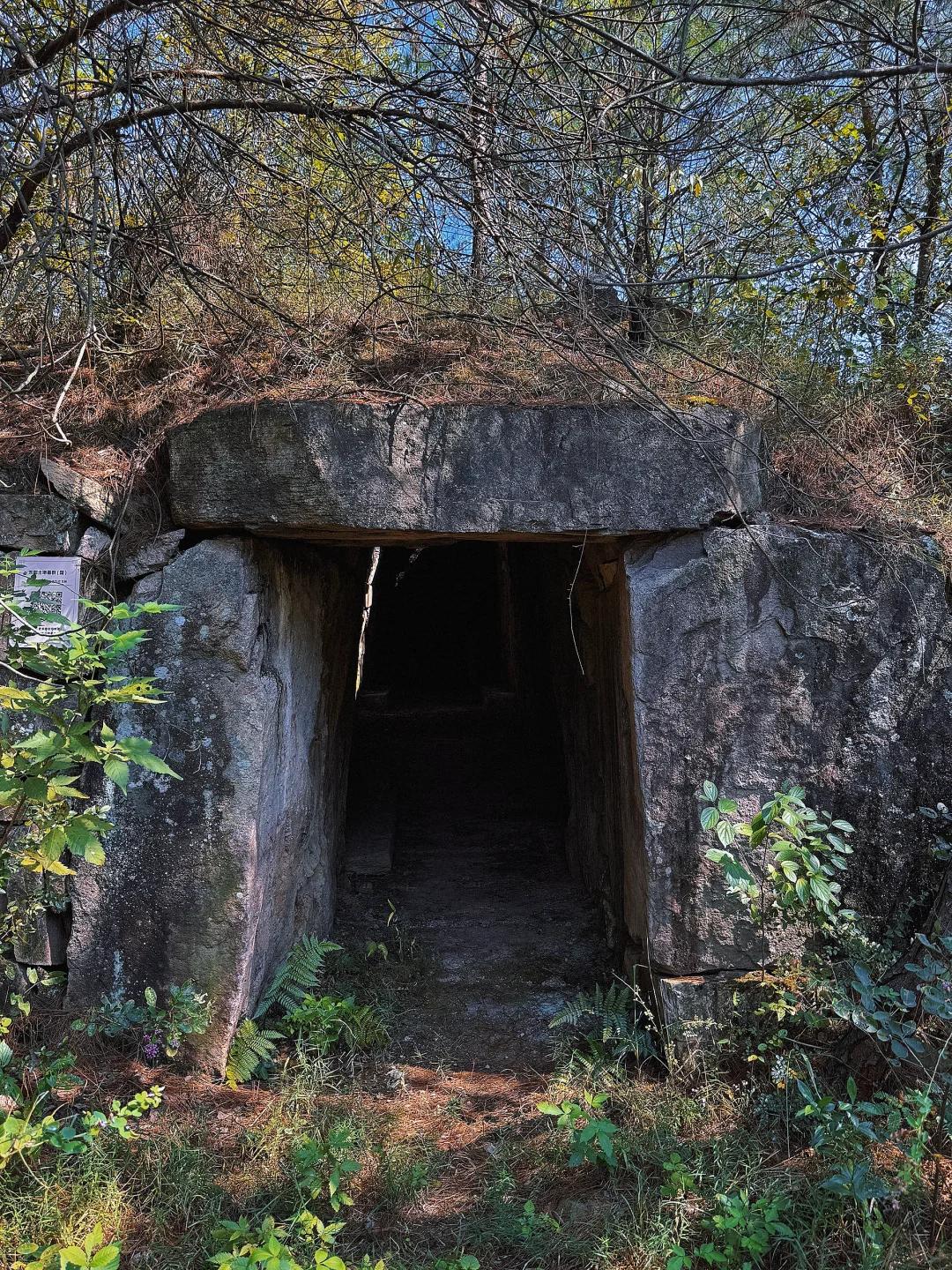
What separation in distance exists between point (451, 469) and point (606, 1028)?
2.09 meters

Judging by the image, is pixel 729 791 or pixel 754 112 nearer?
pixel 729 791

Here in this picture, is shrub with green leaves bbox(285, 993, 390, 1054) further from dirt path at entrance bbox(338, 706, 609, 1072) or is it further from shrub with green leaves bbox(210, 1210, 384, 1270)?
shrub with green leaves bbox(210, 1210, 384, 1270)

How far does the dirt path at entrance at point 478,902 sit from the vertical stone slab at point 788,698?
845mm

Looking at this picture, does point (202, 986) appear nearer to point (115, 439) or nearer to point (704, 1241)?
point (704, 1241)

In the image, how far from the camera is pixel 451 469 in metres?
3.12

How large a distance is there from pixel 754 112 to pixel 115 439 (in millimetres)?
3188

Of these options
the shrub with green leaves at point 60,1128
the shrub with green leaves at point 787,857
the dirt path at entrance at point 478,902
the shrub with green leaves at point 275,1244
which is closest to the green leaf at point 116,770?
the shrub with green leaves at point 275,1244

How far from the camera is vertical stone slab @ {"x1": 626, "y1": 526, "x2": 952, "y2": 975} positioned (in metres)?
3.21

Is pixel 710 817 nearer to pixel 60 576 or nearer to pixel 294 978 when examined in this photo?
pixel 294 978

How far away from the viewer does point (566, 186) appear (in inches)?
123

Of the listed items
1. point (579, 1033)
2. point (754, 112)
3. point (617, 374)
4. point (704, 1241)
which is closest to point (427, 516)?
point (617, 374)

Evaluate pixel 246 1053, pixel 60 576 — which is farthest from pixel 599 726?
pixel 60 576

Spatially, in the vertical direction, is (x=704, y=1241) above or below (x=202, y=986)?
below

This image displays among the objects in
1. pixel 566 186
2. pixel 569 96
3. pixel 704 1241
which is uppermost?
pixel 569 96
